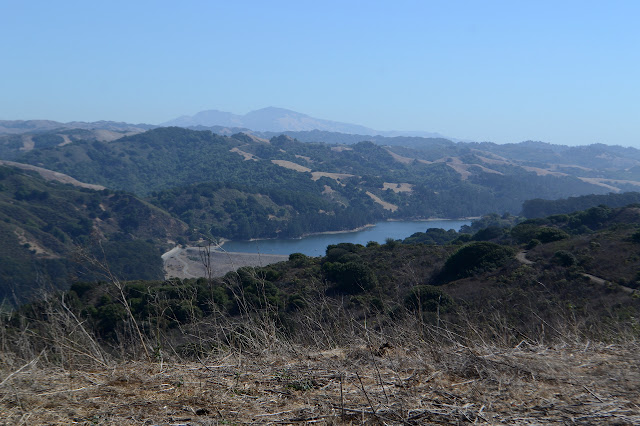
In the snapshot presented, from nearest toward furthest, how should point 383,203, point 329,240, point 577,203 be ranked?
point 577,203
point 329,240
point 383,203

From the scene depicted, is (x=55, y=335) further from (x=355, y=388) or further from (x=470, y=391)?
(x=470, y=391)

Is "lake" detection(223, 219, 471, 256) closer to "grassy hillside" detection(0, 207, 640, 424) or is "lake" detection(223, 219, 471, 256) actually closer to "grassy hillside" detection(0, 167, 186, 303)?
"grassy hillside" detection(0, 167, 186, 303)

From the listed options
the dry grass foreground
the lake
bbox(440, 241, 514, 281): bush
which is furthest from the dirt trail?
the lake

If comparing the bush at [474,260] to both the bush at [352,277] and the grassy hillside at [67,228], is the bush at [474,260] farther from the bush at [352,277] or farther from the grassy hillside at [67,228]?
the grassy hillside at [67,228]

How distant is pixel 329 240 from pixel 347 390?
67663mm

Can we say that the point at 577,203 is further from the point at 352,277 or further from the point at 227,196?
the point at 352,277

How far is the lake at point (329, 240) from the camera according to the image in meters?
62.2

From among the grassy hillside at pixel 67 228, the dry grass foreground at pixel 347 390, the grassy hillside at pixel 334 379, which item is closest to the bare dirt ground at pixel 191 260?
the grassy hillside at pixel 67 228

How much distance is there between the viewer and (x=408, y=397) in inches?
116

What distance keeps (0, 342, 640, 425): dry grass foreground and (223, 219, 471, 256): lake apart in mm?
54421

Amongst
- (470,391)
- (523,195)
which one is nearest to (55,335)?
(470,391)

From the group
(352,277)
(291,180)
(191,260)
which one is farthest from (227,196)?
(352,277)

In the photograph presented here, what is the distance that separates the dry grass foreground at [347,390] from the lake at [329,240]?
54.4 metres

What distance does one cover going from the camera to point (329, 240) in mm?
70688
